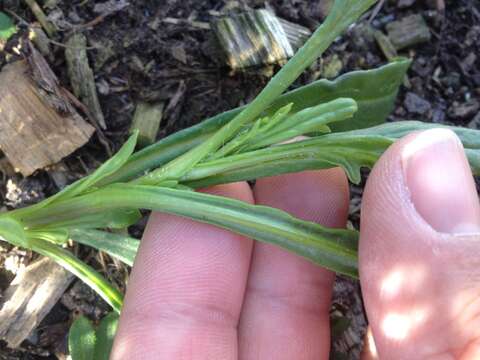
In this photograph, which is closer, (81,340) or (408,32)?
(81,340)

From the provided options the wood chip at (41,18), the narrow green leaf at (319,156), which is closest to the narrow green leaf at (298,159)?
the narrow green leaf at (319,156)

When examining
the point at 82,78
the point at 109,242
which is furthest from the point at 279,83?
the point at 82,78

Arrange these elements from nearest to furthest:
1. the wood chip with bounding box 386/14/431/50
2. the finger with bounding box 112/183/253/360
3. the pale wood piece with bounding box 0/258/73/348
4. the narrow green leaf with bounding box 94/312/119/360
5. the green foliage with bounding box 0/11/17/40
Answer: the finger with bounding box 112/183/253/360 → the narrow green leaf with bounding box 94/312/119/360 → the pale wood piece with bounding box 0/258/73/348 → the green foliage with bounding box 0/11/17/40 → the wood chip with bounding box 386/14/431/50

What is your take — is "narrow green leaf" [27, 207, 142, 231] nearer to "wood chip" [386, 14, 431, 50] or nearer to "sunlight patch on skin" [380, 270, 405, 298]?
"sunlight patch on skin" [380, 270, 405, 298]

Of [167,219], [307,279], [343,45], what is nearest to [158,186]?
[167,219]

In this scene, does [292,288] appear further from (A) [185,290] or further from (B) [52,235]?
(B) [52,235]

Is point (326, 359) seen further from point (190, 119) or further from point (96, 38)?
point (96, 38)

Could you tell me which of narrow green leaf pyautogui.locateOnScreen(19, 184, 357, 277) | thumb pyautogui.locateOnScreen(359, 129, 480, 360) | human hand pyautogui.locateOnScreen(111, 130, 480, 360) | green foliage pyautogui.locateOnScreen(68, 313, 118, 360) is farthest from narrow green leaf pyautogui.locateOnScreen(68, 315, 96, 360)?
thumb pyautogui.locateOnScreen(359, 129, 480, 360)
